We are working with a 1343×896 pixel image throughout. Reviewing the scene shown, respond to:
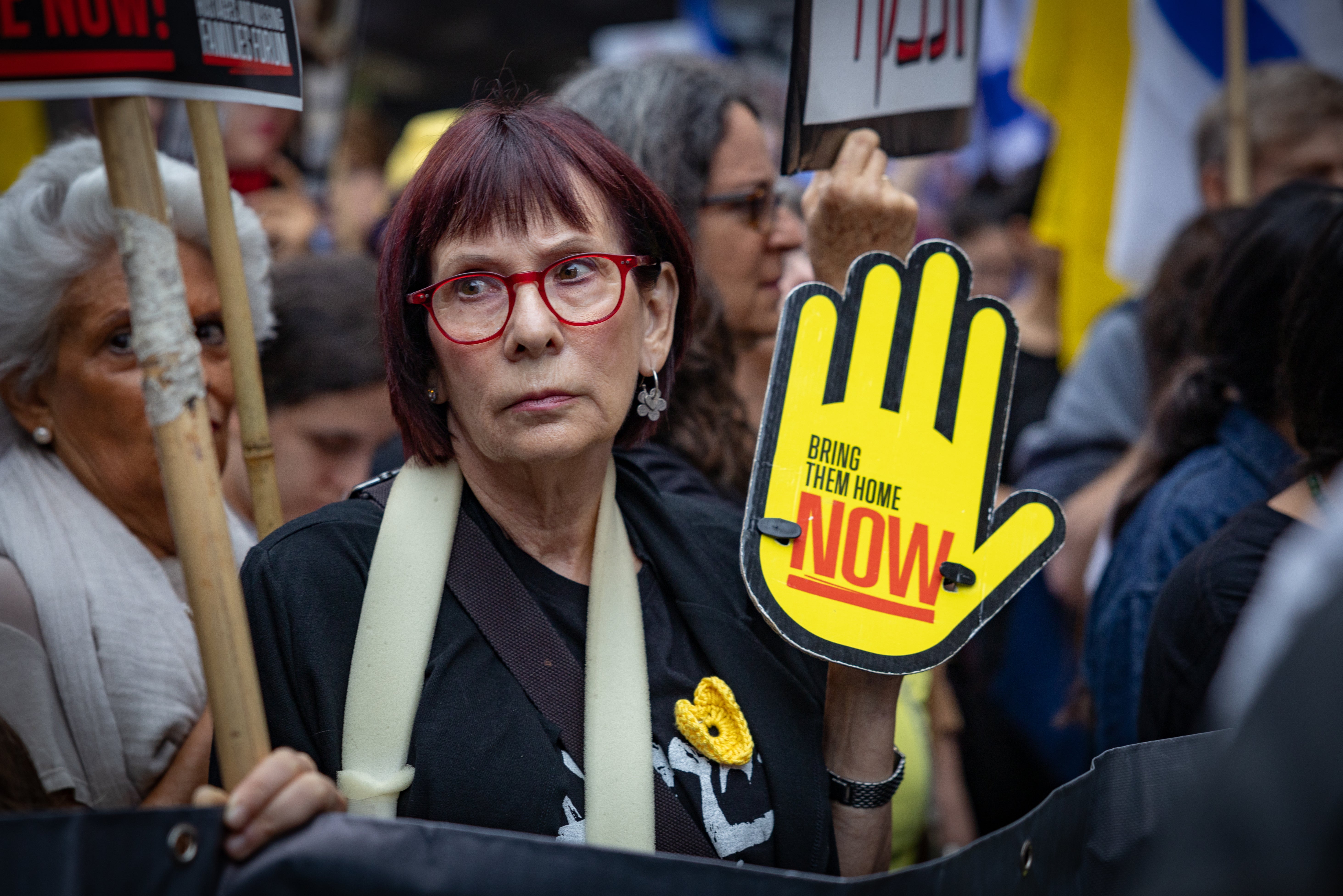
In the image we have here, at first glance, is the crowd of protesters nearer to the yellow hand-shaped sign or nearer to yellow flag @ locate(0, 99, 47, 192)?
the yellow hand-shaped sign

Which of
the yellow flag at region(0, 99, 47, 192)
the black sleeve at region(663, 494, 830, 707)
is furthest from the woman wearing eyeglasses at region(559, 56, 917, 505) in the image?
the yellow flag at region(0, 99, 47, 192)

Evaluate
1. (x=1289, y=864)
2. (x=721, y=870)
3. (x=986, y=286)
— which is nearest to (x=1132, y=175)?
(x=986, y=286)

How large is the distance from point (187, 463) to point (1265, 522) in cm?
166

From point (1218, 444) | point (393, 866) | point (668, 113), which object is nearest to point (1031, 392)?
point (1218, 444)

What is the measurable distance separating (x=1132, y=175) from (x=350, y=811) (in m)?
3.51

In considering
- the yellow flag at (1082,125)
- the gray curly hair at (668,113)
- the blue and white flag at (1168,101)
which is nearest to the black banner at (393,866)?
the gray curly hair at (668,113)

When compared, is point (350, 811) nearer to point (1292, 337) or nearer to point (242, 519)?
point (242, 519)

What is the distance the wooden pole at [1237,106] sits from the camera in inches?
130

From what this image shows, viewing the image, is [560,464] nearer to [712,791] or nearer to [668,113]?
[712,791]

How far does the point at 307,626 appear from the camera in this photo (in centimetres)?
141

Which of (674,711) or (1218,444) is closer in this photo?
(674,711)

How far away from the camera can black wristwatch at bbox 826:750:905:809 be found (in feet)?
5.47

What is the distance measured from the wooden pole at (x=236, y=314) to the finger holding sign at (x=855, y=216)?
0.89m

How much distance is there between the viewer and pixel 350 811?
4.37 feet
